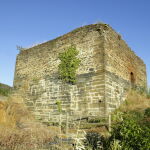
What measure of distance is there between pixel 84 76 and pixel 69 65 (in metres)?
1.28

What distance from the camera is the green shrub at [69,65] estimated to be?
1110cm

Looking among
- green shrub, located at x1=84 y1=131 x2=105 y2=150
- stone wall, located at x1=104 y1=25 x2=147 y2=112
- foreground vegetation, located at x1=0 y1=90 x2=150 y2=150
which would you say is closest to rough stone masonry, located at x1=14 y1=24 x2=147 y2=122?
stone wall, located at x1=104 y1=25 x2=147 y2=112

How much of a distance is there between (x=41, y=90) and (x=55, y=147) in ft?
23.4

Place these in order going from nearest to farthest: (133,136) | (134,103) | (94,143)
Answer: (133,136)
(94,143)
(134,103)

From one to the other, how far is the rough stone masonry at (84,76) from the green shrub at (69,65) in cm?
29

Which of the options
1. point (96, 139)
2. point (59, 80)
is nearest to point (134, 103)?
point (59, 80)

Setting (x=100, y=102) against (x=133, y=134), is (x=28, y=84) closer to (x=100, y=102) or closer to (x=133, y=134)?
(x=100, y=102)

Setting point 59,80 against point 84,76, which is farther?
point 59,80

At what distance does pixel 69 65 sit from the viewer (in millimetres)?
11281

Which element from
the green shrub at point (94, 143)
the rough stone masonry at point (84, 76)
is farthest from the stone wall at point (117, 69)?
the green shrub at point (94, 143)

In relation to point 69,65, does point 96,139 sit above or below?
below

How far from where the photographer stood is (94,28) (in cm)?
1111

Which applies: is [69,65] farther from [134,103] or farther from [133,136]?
[133,136]

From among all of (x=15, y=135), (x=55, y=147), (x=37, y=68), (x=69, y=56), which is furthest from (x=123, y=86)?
(x=15, y=135)
